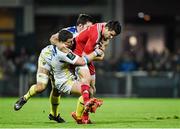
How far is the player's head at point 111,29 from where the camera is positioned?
1505 centimetres

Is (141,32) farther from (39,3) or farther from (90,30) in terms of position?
(90,30)

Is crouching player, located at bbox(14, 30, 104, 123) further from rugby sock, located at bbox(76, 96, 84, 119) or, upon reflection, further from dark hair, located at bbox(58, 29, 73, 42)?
rugby sock, located at bbox(76, 96, 84, 119)

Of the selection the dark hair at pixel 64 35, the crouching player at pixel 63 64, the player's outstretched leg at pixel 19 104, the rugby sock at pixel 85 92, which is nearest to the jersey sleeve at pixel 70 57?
the crouching player at pixel 63 64

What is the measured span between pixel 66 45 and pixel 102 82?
56.4 ft

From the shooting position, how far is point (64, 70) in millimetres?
15102

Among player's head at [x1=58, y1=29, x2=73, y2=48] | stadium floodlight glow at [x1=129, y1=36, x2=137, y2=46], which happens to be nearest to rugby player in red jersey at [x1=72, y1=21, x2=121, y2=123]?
player's head at [x1=58, y1=29, x2=73, y2=48]

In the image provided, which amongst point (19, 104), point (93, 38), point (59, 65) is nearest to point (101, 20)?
point (19, 104)

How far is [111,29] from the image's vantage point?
15.1 metres

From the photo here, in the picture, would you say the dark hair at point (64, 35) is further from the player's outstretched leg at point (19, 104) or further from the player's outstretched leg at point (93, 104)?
the player's outstretched leg at point (19, 104)

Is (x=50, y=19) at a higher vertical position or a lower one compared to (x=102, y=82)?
higher

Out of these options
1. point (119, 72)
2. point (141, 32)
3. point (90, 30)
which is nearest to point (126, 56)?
point (119, 72)

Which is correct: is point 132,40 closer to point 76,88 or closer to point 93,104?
point 76,88

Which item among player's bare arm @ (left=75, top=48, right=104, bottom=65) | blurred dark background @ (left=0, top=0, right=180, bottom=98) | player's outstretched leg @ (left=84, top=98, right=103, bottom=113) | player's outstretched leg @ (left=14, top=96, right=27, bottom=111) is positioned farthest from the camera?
blurred dark background @ (left=0, top=0, right=180, bottom=98)

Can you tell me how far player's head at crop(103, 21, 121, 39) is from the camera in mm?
15047
